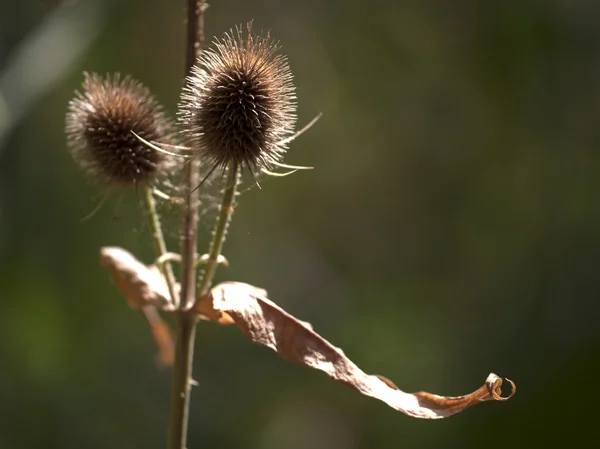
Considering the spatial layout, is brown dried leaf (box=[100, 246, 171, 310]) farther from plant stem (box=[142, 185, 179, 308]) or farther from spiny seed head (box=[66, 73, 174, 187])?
spiny seed head (box=[66, 73, 174, 187])

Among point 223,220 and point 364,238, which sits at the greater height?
point 364,238

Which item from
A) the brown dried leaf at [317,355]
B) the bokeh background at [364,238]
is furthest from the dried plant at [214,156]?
the bokeh background at [364,238]

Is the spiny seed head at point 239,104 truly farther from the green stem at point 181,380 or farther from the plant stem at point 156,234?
the green stem at point 181,380

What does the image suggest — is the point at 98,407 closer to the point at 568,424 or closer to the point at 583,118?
the point at 568,424

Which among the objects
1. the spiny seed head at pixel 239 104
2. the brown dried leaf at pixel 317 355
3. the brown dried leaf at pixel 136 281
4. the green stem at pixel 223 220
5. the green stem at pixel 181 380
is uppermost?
the spiny seed head at pixel 239 104

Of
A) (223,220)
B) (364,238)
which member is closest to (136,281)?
(223,220)

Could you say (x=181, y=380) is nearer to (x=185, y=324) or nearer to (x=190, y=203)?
(x=185, y=324)

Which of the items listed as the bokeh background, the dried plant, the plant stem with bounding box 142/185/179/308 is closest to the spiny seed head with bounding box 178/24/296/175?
the dried plant
